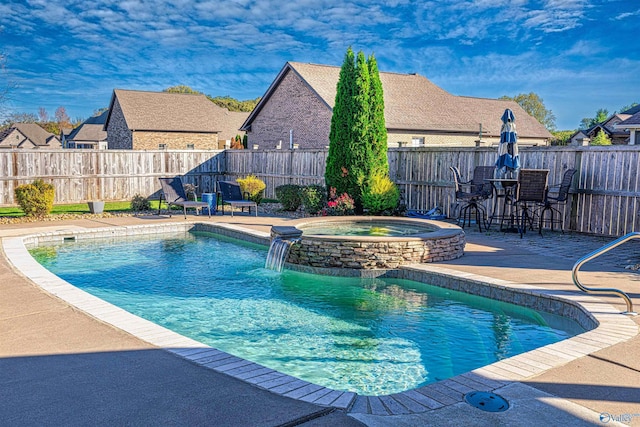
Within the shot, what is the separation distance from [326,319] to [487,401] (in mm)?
3170

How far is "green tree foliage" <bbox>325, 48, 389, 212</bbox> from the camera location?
13938 millimetres

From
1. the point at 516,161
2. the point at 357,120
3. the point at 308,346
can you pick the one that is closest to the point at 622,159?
the point at 516,161

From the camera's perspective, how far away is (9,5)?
84.8ft

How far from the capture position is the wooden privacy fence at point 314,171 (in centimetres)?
1076

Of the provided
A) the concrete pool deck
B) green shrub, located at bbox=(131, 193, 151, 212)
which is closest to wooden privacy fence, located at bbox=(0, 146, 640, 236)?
green shrub, located at bbox=(131, 193, 151, 212)

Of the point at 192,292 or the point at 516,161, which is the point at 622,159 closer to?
the point at 516,161

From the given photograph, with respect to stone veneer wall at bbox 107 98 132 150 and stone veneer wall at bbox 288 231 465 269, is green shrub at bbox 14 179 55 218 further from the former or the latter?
stone veneer wall at bbox 107 98 132 150

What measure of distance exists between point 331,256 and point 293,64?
1883cm

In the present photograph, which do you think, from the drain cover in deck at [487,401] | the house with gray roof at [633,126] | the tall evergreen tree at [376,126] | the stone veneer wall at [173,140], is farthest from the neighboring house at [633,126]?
the stone veneer wall at [173,140]

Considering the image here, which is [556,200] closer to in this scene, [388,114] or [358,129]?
[358,129]

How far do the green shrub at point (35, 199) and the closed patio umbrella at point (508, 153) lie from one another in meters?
11.5

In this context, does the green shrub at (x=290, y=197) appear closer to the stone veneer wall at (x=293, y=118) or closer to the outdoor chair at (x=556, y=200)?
the outdoor chair at (x=556, y=200)

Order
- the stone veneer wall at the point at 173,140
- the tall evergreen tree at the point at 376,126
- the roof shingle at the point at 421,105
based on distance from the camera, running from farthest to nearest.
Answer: the stone veneer wall at the point at 173,140, the roof shingle at the point at 421,105, the tall evergreen tree at the point at 376,126

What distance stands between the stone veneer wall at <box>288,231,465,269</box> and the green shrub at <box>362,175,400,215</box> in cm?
465
